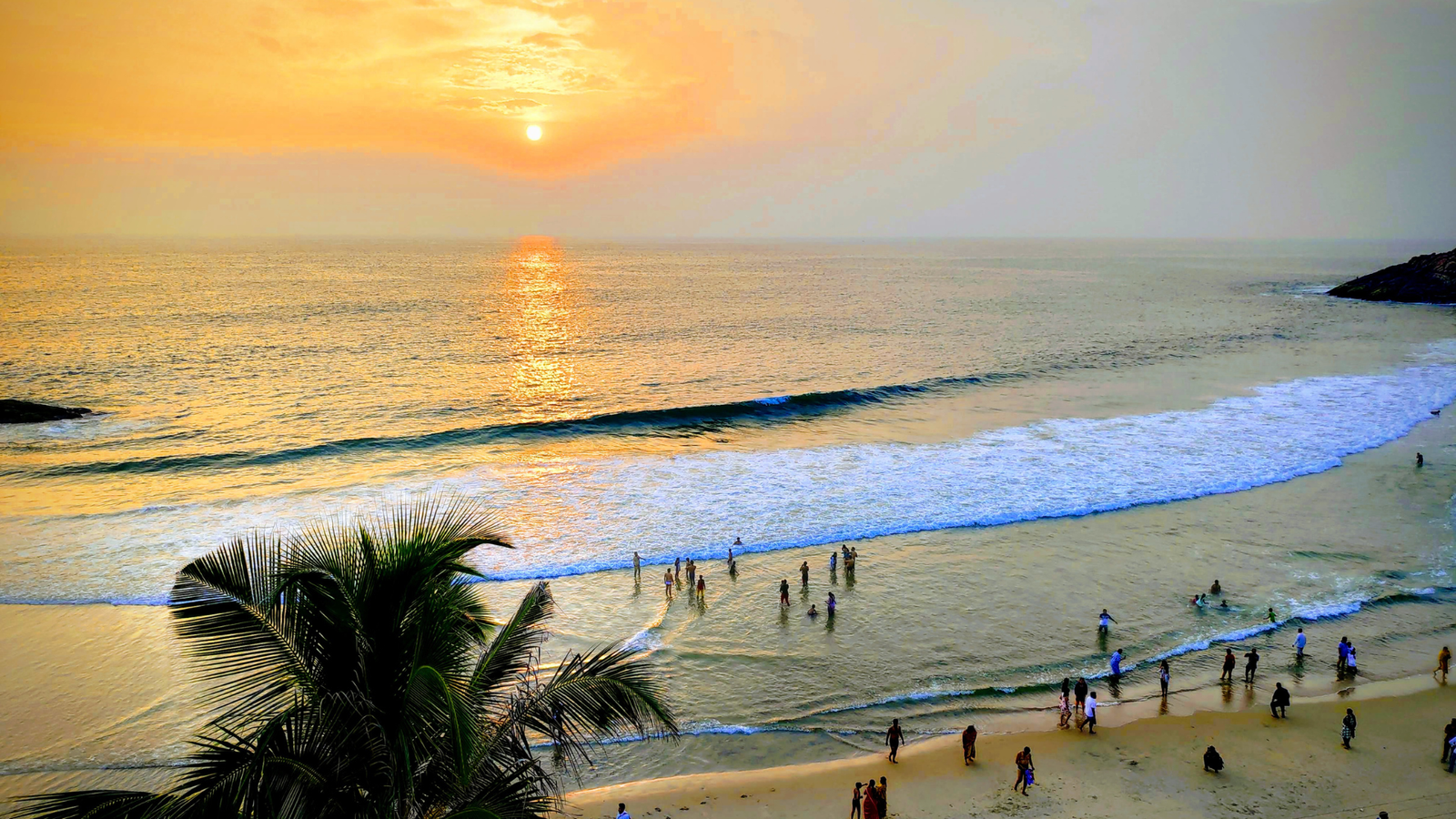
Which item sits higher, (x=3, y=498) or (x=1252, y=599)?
(x=3, y=498)

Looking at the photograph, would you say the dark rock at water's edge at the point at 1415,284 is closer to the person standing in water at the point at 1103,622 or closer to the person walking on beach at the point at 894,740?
the person standing in water at the point at 1103,622

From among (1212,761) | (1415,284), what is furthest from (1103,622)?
(1415,284)

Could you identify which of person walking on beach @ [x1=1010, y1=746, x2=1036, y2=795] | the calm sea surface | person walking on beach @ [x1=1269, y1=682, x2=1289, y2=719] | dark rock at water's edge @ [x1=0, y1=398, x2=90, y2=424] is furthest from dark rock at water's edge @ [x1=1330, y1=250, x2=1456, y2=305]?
dark rock at water's edge @ [x1=0, y1=398, x2=90, y2=424]

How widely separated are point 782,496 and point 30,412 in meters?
39.8

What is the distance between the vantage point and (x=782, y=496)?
3362 centimetres

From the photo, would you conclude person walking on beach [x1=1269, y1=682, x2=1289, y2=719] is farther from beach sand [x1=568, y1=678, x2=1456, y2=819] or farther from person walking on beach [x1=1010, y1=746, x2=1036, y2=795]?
person walking on beach [x1=1010, y1=746, x2=1036, y2=795]

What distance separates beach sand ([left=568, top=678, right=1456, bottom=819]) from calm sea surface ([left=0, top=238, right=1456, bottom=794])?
0.95 metres

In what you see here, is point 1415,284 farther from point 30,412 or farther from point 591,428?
point 30,412

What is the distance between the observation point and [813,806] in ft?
49.7

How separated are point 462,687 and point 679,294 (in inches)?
4409

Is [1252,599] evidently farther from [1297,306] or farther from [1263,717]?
[1297,306]

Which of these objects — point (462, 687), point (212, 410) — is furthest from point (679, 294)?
point (462, 687)

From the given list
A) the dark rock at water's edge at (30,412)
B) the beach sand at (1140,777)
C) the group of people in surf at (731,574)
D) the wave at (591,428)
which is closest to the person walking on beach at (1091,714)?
the beach sand at (1140,777)

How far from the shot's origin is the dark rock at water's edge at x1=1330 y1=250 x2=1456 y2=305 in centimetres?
10481
